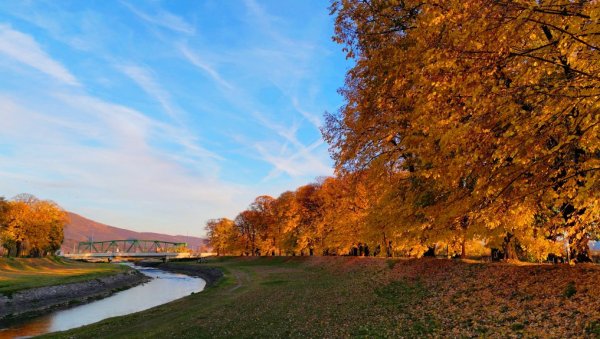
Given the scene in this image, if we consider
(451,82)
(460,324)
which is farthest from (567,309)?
(451,82)

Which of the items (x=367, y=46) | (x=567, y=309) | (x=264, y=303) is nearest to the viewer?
(x=567, y=309)

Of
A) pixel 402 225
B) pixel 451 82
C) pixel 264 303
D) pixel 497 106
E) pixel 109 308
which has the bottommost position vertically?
pixel 109 308

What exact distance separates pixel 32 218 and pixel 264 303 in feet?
257

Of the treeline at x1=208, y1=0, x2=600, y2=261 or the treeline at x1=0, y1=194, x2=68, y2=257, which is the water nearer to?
the treeline at x1=208, y1=0, x2=600, y2=261

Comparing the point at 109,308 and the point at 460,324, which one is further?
the point at 109,308

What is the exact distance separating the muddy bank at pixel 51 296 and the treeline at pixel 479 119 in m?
33.6

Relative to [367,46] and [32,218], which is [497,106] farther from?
[32,218]

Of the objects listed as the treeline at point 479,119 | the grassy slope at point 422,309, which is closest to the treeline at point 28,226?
the grassy slope at point 422,309

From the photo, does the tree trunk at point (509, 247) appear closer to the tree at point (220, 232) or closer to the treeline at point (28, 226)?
the treeline at point (28, 226)

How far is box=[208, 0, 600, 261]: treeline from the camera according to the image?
7.88 metres

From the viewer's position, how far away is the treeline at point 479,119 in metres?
7.88

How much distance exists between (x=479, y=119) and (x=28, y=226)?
9416 centimetres

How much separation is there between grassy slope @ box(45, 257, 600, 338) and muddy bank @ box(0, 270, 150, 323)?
52.4 ft

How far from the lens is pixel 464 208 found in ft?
45.2
